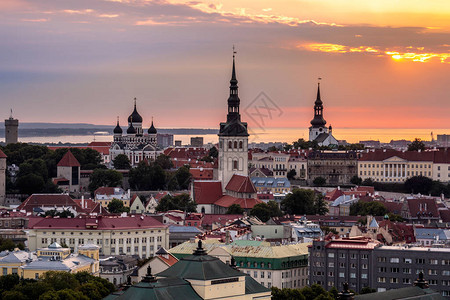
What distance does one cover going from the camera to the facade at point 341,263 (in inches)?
2459

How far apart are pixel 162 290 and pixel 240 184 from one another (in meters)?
57.7

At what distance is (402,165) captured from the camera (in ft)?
440

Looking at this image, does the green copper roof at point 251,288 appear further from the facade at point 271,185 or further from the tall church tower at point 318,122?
the tall church tower at point 318,122

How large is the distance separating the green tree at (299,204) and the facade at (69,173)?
73.4 feet

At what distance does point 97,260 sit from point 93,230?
11.2m

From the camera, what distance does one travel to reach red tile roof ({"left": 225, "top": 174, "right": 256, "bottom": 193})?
3868 inches

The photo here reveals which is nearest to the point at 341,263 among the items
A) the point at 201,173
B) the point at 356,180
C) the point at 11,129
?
the point at 201,173

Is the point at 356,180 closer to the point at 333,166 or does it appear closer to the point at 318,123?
the point at 333,166

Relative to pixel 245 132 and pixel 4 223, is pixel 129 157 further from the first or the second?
pixel 4 223

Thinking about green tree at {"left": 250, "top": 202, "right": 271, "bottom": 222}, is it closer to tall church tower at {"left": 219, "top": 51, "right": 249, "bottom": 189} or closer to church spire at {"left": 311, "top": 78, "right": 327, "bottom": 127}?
tall church tower at {"left": 219, "top": 51, "right": 249, "bottom": 189}

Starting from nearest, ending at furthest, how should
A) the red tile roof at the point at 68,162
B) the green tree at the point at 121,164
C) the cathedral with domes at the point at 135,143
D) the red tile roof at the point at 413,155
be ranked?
the red tile roof at the point at 68,162 → the red tile roof at the point at 413,155 → the green tree at the point at 121,164 → the cathedral with domes at the point at 135,143

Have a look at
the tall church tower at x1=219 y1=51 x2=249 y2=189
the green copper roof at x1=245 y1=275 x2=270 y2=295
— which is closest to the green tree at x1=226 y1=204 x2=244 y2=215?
the tall church tower at x1=219 y1=51 x2=249 y2=189

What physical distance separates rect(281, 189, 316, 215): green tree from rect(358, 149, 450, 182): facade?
3128 centimetres

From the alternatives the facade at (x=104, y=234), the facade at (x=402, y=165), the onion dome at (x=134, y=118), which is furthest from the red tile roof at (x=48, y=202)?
the onion dome at (x=134, y=118)
